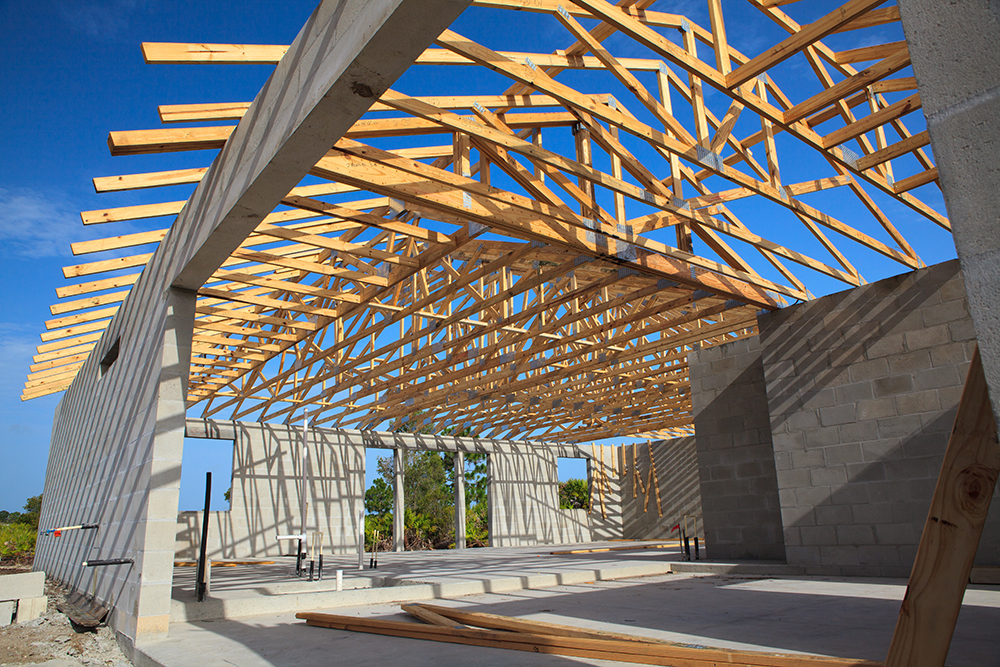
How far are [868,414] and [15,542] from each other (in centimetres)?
2291

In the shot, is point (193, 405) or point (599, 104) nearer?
point (599, 104)

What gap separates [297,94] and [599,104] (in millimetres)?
2678

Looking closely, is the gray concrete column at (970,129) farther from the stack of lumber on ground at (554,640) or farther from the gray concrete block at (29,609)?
the gray concrete block at (29,609)

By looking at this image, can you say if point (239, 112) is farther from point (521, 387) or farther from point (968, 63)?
point (521, 387)

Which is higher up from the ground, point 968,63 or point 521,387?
point 521,387

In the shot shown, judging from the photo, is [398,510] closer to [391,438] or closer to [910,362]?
[391,438]

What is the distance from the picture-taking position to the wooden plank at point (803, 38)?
4.82 meters

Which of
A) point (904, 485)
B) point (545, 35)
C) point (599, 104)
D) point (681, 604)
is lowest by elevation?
point (681, 604)

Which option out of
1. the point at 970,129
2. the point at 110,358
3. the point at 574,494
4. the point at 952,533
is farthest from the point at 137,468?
the point at 574,494

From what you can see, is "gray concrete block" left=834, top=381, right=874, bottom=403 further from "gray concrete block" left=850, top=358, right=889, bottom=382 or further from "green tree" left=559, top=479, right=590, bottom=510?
"green tree" left=559, top=479, right=590, bottom=510

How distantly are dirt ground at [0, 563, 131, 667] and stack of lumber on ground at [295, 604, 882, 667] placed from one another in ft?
5.64

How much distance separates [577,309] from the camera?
10.8 meters

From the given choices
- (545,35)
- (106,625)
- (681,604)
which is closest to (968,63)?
(545,35)

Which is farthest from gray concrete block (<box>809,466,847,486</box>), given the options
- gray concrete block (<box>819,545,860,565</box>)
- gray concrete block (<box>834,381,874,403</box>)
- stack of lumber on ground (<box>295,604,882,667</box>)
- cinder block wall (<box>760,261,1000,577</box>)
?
stack of lumber on ground (<box>295,604,882,667</box>)
